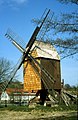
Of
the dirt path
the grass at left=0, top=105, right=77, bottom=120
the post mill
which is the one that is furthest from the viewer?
the post mill

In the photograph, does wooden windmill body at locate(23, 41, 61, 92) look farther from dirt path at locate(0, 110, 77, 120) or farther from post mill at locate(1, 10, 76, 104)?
dirt path at locate(0, 110, 77, 120)

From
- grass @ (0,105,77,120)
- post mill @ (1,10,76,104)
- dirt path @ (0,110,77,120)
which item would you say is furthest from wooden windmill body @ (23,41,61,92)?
dirt path @ (0,110,77,120)

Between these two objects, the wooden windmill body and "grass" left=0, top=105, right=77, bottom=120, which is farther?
the wooden windmill body

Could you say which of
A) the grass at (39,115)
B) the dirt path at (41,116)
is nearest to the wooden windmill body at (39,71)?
the grass at (39,115)

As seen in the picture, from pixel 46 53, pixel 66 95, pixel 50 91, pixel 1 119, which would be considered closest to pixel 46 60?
pixel 46 53

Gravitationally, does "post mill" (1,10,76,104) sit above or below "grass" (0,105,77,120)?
above

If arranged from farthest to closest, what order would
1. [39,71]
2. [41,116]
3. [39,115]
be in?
[39,71] → [39,115] → [41,116]

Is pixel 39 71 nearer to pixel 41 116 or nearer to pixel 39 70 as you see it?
pixel 39 70

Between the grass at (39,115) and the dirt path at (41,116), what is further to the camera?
the grass at (39,115)

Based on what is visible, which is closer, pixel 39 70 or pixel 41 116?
pixel 41 116

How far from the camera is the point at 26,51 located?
133 feet

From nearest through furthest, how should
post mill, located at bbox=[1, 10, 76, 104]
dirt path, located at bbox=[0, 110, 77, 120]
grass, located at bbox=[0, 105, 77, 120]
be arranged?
dirt path, located at bbox=[0, 110, 77, 120]
grass, located at bbox=[0, 105, 77, 120]
post mill, located at bbox=[1, 10, 76, 104]

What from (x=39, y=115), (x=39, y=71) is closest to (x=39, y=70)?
(x=39, y=71)

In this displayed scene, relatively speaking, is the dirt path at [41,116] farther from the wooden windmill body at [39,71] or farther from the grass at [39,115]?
the wooden windmill body at [39,71]
